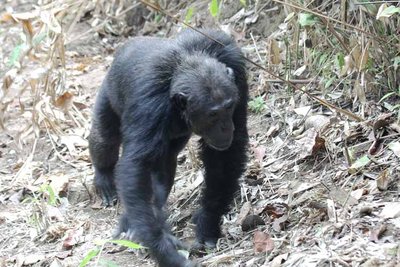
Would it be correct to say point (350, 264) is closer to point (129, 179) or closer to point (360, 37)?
point (129, 179)

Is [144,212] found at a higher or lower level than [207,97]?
lower

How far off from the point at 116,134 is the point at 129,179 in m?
1.96

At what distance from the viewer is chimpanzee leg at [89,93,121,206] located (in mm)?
7770

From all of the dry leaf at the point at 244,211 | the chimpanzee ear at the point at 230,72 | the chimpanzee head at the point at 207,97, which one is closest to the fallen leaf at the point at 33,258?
the dry leaf at the point at 244,211

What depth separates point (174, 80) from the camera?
20.2 ft

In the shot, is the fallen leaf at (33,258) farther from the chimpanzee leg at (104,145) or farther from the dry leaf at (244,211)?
the dry leaf at (244,211)

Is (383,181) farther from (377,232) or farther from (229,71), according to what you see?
(229,71)

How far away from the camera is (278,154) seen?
7.74m

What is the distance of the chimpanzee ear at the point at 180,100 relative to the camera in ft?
19.7

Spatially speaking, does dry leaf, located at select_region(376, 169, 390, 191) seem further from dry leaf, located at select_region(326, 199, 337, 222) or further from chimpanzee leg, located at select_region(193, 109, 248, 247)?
chimpanzee leg, located at select_region(193, 109, 248, 247)

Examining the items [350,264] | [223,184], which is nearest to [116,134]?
[223,184]

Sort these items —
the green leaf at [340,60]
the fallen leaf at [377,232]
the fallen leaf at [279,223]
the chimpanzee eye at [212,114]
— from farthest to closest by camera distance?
1. the green leaf at [340,60]
2. the fallen leaf at [279,223]
3. the chimpanzee eye at [212,114]
4. the fallen leaf at [377,232]

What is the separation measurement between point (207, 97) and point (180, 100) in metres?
0.25

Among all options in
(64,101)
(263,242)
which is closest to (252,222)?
(263,242)
